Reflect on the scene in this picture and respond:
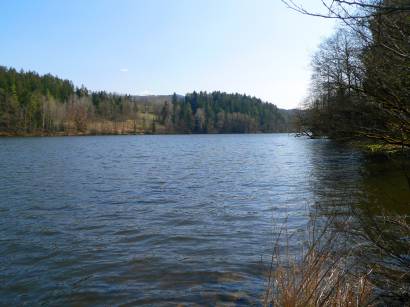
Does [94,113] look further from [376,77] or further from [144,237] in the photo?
[376,77]

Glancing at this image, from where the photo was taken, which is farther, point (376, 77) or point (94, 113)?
point (94, 113)

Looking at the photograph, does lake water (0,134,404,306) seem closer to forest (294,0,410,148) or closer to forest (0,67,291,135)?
forest (294,0,410,148)

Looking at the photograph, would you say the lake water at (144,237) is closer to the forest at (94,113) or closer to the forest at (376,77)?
the forest at (376,77)

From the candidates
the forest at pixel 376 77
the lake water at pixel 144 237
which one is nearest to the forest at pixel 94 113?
the lake water at pixel 144 237

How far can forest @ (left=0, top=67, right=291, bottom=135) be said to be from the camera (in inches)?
4657

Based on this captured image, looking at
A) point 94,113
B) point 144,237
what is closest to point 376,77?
point 144,237

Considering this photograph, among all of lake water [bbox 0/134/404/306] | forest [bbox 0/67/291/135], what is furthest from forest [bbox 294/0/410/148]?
forest [bbox 0/67/291/135]

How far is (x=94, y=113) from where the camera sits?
15325cm

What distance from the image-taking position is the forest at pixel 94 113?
11829 centimetres

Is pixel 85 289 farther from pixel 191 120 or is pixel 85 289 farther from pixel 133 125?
pixel 191 120

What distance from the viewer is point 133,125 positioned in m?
161

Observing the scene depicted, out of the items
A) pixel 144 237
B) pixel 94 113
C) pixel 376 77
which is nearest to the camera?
pixel 376 77

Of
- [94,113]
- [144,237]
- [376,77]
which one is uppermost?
[94,113]

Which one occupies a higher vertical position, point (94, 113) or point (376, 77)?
point (94, 113)
